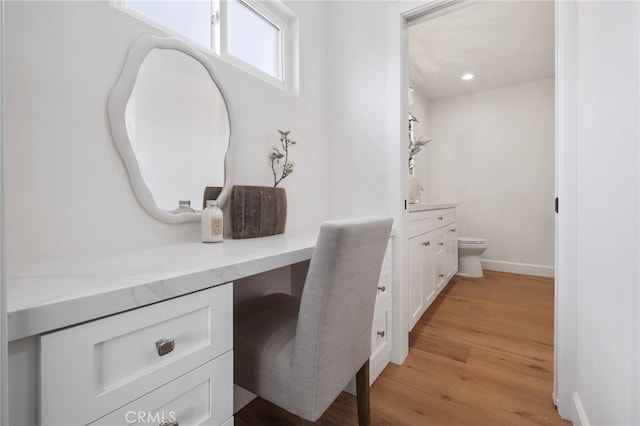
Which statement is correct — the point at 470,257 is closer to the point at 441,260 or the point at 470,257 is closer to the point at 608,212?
the point at 441,260

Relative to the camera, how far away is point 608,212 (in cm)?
83

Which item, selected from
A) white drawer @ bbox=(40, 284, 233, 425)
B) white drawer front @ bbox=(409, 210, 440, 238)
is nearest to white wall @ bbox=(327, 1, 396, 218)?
white drawer front @ bbox=(409, 210, 440, 238)

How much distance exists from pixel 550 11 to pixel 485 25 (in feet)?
1.50

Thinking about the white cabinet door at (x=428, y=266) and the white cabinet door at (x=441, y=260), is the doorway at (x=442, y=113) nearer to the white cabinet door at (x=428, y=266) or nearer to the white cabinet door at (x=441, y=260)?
the white cabinet door at (x=428, y=266)

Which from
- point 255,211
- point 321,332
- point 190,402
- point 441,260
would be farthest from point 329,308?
point 441,260

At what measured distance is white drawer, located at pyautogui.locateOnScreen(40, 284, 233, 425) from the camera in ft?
1.43

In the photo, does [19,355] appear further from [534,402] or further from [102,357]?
[534,402]

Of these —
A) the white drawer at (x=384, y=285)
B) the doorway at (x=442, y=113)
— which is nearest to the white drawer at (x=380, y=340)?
the white drawer at (x=384, y=285)

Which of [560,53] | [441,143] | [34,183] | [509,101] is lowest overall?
[34,183]

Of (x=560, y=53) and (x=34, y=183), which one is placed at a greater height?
(x=560, y=53)

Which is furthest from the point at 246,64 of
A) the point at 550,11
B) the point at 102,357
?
the point at 550,11

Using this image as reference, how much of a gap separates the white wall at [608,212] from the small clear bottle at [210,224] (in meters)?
1.25

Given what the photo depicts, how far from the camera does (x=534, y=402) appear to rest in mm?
1371

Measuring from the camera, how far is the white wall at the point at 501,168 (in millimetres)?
3562
